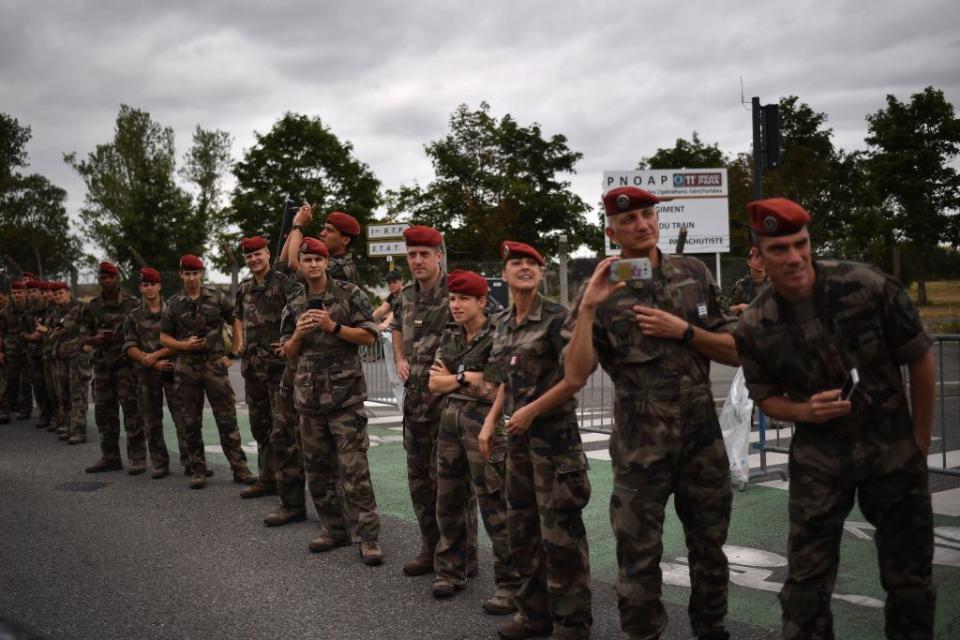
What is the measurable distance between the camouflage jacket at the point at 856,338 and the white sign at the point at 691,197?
27.4ft

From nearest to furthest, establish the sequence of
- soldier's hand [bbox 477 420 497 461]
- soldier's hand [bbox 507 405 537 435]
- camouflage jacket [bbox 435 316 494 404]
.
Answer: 1. soldier's hand [bbox 507 405 537 435]
2. soldier's hand [bbox 477 420 497 461]
3. camouflage jacket [bbox 435 316 494 404]

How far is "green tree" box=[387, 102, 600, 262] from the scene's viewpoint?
49781 mm

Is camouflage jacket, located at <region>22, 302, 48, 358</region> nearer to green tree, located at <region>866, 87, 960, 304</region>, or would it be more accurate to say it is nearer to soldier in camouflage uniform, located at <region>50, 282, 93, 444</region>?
soldier in camouflage uniform, located at <region>50, 282, 93, 444</region>

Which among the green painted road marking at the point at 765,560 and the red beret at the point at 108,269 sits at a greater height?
the red beret at the point at 108,269

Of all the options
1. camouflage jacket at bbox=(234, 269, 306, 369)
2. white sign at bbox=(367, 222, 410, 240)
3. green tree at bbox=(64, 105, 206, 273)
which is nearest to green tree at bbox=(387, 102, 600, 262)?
green tree at bbox=(64, 105, 206, 273)

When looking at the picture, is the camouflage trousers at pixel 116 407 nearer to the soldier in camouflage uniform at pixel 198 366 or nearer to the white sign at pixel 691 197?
the soldier in camouflage uniform at pixel 198 366

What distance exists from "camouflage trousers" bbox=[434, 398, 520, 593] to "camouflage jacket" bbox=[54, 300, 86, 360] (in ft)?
22.8

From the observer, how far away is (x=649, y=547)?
364 centimetres

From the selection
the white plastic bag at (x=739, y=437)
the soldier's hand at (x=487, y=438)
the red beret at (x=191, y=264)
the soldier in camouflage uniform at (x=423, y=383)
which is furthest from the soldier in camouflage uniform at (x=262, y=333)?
Result: the white plastic bag at (x=739, y=437)

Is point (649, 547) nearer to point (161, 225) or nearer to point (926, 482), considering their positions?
point (926, 482)

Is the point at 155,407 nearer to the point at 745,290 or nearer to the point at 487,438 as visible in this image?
the point at 487,438

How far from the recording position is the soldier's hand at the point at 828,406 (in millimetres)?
3082

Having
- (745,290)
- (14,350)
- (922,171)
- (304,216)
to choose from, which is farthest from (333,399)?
(922,171)

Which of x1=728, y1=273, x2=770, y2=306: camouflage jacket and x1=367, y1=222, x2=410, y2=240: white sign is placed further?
x1=367, y1=222, x2=410, y2=240: white sign
